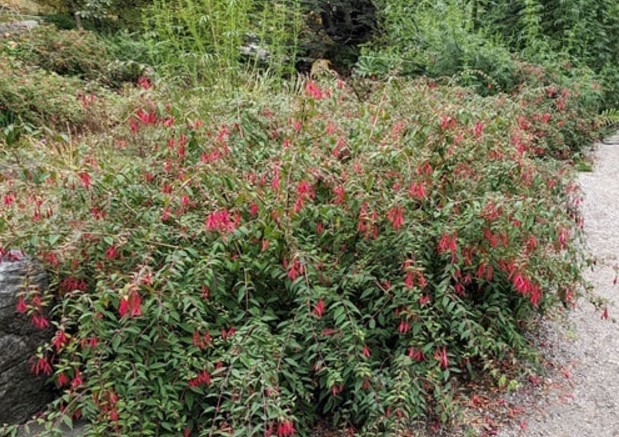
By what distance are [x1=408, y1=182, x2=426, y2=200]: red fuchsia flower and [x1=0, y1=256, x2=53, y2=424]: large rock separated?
125 centimetres

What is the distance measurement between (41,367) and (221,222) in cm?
69

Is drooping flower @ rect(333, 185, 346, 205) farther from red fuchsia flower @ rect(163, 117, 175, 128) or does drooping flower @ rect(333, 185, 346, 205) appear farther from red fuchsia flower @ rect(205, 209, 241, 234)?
red fuchsia flower @ rect(163, 117, 175, 128)

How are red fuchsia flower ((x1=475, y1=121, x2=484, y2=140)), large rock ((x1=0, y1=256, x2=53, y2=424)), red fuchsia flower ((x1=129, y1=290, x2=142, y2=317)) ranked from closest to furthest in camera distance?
1. red fuchsia flower ((x1=129, y1=290, x2=142, y2=317))
2. large rock ((x1=0, y1=256, x2=53, y2=424))
3. red fuchsia flower ((x1=475, y1=121, x2=484, y2=140))

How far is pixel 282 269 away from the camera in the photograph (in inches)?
80.2

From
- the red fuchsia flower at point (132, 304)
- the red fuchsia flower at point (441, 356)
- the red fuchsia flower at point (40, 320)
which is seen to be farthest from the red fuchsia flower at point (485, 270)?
the red fuchsia flower at point (40, 320)

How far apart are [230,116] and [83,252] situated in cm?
88

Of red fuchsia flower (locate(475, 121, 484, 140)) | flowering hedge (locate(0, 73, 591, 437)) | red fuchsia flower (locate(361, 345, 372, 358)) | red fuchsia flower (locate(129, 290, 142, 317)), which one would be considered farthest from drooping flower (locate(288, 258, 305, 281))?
red fuchsia flower (locate(475, 121, 484, 140))

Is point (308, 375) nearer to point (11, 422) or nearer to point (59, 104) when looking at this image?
point (11, 422)

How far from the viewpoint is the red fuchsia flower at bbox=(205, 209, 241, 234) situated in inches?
71.4

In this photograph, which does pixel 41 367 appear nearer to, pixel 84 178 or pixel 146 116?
pixel 84 178

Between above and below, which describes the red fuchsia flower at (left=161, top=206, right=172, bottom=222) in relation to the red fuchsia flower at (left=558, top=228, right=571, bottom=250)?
below

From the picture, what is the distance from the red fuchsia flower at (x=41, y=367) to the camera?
5.80 ft

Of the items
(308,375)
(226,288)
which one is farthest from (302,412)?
(226,288)

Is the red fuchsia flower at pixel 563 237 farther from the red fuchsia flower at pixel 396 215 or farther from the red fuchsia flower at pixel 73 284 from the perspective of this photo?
the red fuchsia flower at pixel 73 284
